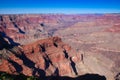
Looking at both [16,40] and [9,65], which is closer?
[9,65]

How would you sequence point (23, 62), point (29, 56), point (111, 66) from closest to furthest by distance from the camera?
point (23, 62), point (29, 56), point (111, 66)

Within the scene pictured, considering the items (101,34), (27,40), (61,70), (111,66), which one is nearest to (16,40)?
(27,40)

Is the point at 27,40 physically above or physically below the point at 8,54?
below

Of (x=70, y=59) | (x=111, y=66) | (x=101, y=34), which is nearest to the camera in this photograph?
(x=70, y=59)

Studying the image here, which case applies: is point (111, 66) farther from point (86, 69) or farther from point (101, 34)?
point (101, 34)

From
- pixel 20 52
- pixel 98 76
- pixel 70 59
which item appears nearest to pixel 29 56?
pixel 20 52

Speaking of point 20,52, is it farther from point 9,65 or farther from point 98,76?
point 98,76
